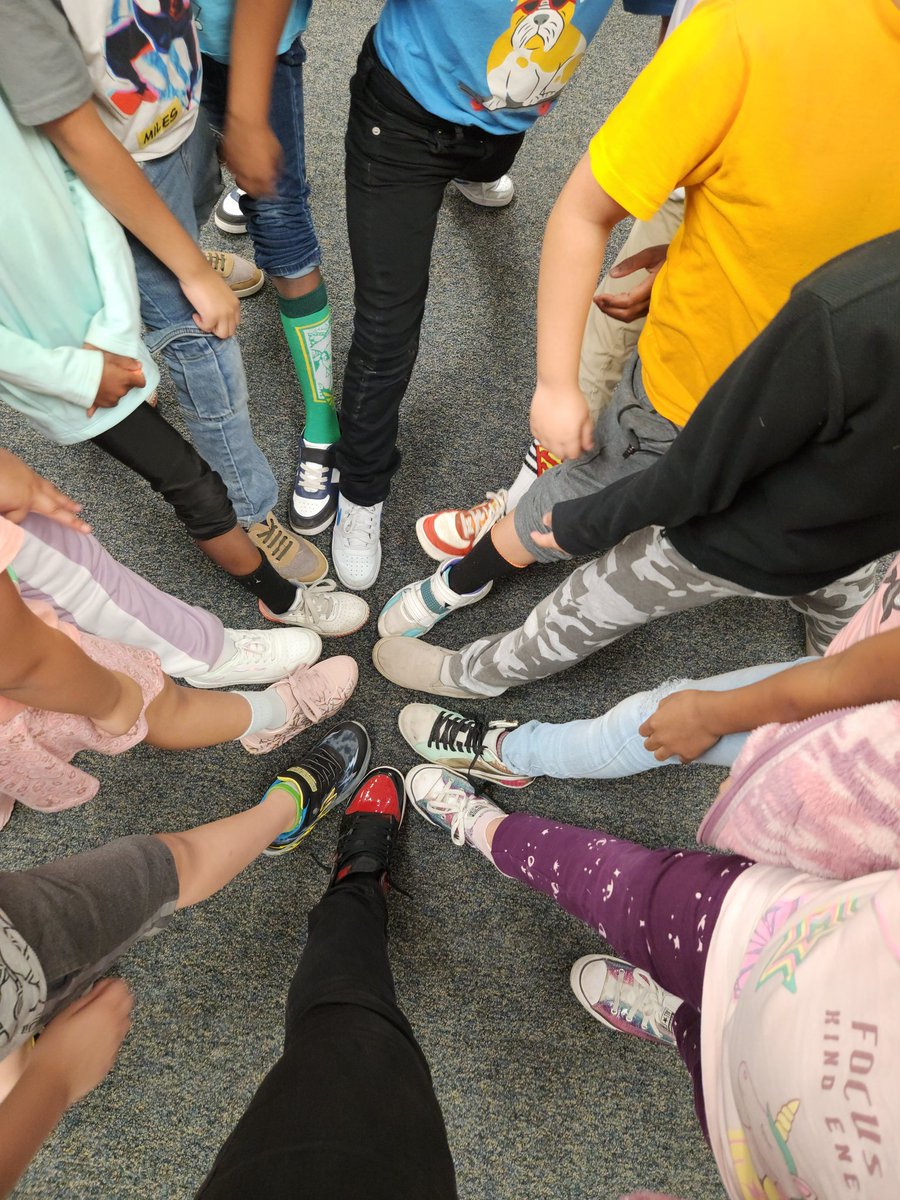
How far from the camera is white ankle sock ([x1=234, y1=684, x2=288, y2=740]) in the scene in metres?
1.16

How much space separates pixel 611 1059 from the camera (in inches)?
45.3

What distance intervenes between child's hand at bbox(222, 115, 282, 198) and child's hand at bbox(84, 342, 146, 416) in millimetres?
333

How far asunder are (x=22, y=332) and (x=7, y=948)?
63cm

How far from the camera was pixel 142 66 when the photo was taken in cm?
73

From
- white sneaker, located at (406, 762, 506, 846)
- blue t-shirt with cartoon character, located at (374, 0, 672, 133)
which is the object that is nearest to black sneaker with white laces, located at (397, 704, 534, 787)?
white sneaker, located at (406, 762, 506, 846)

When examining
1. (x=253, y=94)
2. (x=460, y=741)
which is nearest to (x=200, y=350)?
(x=253, y=94)

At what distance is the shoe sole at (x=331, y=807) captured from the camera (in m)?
1.22

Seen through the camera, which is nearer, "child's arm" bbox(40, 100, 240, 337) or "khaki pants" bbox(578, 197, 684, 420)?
"child's arm" bbox(40, 100, 240, 337)

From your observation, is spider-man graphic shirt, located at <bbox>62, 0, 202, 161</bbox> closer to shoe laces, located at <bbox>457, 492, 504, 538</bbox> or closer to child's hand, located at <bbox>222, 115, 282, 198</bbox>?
child's hand, located at <bbox>222, 115, 282, 198</bbox>

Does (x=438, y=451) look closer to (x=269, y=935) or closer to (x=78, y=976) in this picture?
(x=269, y=935)

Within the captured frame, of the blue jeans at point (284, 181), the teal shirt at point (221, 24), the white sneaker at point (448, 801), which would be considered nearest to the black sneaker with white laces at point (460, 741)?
the white sneaker at point (448, 801)

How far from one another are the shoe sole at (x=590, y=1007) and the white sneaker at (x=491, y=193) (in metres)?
1.73

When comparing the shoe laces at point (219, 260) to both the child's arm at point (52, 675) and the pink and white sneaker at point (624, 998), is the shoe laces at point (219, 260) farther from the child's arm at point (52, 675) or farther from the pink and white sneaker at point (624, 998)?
the pink and white sneaker at point (624, 998)

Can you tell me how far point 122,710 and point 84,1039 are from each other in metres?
0.37
